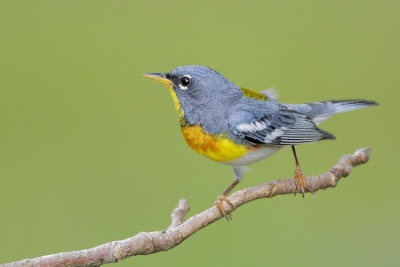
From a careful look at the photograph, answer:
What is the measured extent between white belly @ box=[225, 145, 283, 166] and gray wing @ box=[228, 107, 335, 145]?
2.0 inches

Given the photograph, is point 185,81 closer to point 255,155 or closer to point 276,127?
point 255,155

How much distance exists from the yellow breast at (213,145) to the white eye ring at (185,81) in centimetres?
22

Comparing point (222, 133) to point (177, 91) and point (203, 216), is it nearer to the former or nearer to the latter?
point (177, 91)

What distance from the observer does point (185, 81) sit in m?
2.64

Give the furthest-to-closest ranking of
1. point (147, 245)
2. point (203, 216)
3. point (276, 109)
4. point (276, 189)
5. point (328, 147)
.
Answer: point (328, 147), point (276, 109), point (276, 189), point (203, 216), point (147, 245)

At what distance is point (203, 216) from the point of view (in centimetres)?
207

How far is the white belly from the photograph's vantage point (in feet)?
9.01

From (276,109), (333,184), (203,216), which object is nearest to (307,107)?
(276,109)

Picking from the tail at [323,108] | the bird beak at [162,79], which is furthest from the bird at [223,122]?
the tail at [323,108]

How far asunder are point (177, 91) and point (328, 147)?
3.41 metres

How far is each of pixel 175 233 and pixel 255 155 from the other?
0.98 m

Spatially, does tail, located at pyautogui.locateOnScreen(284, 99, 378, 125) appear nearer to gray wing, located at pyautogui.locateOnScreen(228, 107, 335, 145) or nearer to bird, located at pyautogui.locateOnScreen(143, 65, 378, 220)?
gray wing, located at pyautogui.locateOnScreen(228, 107, 335, 145)

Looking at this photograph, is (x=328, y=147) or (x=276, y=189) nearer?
(x=276, y=189)

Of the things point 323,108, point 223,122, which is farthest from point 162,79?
point 323,108
